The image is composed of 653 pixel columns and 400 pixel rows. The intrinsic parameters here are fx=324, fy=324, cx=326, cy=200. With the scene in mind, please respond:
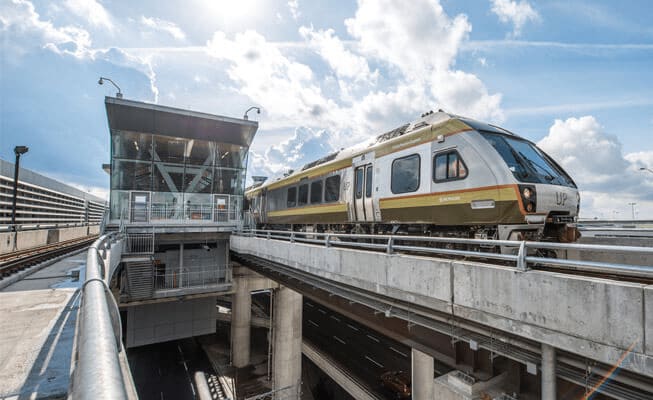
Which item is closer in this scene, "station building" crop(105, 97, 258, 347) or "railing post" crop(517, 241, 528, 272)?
"railing post" crop(517, 241, 528, 272)

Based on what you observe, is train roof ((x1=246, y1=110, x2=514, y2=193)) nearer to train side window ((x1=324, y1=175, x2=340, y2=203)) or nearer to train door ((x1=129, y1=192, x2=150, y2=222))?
train side window ((x1=324, y1=175, x2=340, y2=203))

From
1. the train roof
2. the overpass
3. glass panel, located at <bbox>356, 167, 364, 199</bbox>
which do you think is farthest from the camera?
glass panel, located at <bbox>356, 167, 364, 199</bbox>

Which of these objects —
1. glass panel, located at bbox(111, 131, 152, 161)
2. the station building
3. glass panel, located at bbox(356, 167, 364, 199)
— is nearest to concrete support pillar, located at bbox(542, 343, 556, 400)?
glass panel, located at bbox(356, 167, 364, 199)

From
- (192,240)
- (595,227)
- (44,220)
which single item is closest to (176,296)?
(192,240)

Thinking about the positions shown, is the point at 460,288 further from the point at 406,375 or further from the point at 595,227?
the point at 406,375

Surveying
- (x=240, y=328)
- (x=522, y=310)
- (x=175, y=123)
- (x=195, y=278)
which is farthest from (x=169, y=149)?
(x=522, y=310)

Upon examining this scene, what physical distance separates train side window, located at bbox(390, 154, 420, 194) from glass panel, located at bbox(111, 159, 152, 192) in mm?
21148

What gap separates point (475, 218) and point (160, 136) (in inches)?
954

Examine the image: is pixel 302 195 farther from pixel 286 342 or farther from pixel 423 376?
pixel 286 342

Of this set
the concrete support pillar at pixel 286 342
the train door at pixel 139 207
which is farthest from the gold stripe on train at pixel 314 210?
the train door at pixel 139 207

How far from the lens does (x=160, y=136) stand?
24984 millimetres

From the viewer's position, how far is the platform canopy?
2339 cm

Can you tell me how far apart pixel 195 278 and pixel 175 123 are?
12.1 m

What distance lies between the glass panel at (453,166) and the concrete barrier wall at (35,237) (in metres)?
23.9
